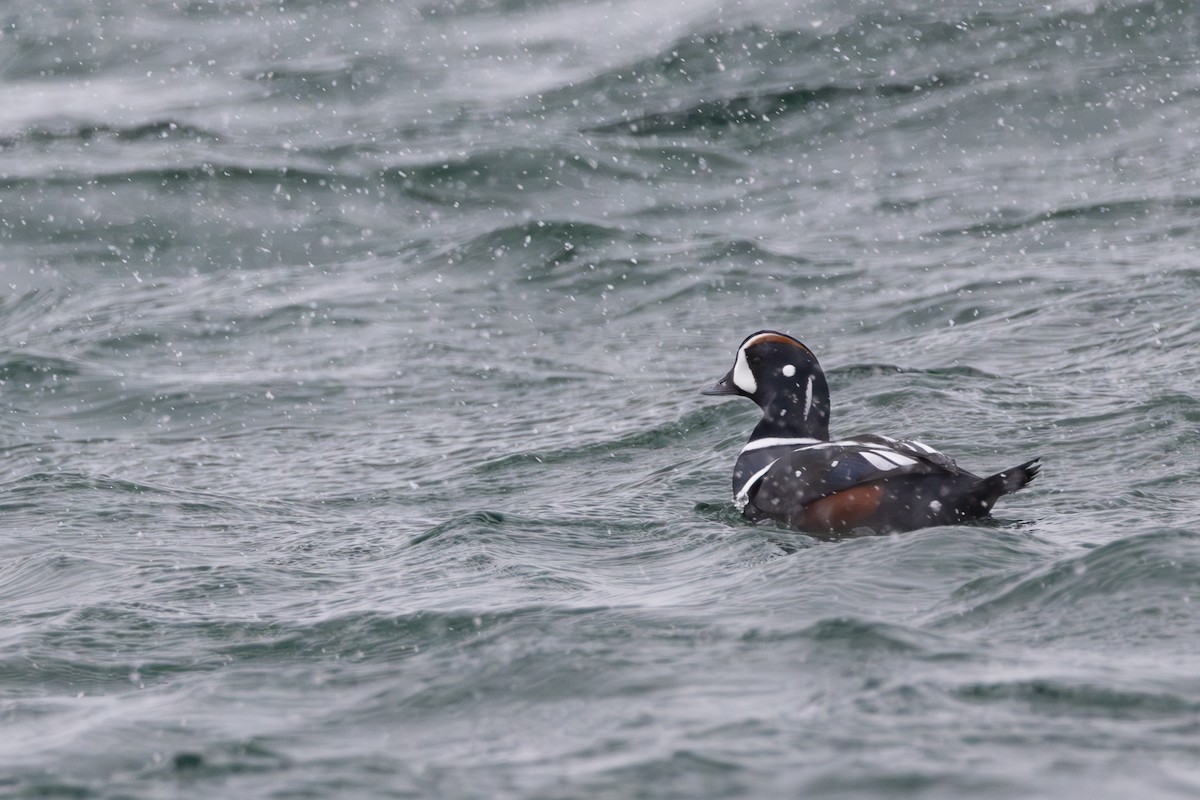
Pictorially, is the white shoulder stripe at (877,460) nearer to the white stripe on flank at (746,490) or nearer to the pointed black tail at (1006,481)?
the pointed black tail at (1006,481)

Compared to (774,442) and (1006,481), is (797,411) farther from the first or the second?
(1006,481)

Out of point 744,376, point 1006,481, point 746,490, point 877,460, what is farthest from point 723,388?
point 1006,481

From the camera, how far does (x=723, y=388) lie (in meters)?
8.36

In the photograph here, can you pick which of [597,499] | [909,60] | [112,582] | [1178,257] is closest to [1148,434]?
[597,499]

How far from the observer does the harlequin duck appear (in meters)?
6.80

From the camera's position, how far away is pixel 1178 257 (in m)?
11.5

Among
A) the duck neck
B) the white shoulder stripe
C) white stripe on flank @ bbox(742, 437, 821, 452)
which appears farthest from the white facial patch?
the white shoulder stripe

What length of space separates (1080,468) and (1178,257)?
4364 mm

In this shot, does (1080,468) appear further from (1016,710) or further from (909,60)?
(909,60)

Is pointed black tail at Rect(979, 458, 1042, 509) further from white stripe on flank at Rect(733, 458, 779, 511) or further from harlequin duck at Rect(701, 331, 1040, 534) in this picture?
white stripe on flank at Rect(733, 458, 779, 511)

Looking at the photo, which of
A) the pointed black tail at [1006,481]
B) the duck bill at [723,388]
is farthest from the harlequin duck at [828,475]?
the duck bill at [723,388]

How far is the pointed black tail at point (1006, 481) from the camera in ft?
21.7

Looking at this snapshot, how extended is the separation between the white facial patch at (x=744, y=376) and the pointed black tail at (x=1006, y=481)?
5.72 ft

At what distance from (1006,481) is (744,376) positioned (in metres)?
1.88
